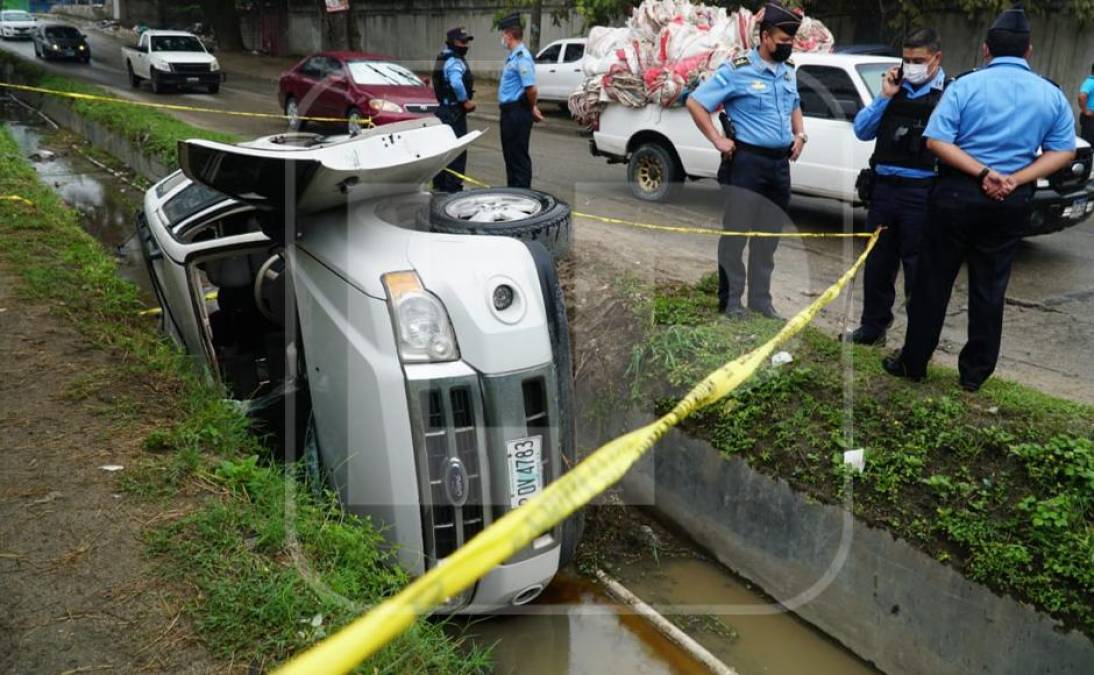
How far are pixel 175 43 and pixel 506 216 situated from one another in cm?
2676

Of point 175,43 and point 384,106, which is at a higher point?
point 175,43

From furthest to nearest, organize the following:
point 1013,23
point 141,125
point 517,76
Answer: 1. point 141,125
2. point 517,76
3. point 1013,23

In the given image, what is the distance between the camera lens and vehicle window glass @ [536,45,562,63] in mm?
21602

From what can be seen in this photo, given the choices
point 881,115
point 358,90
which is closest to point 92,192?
point 358,90

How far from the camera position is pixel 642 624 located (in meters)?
3.93

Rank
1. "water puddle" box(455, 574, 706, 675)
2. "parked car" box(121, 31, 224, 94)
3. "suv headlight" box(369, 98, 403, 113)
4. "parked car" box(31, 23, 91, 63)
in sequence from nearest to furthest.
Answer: "water puddle" box(455, 574, 706, 675)
"suv headlight" box(369, 98, 403, 113)
"parked car" box(121, 31, 224, 94)
"parked car" box(31, 23, 91, 63)

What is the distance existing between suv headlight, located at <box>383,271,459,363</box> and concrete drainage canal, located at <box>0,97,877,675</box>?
1.07 metres

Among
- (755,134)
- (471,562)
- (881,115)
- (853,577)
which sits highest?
(881,115)

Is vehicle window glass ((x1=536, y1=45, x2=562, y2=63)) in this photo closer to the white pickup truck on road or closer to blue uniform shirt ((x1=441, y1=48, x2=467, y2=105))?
the white pickup truck on road

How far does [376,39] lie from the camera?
3653cm

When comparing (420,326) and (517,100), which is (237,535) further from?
(517,100)

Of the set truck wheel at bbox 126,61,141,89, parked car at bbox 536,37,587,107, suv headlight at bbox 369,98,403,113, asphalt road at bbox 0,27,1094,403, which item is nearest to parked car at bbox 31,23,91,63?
truck wheel at bbox 126,61,141,89

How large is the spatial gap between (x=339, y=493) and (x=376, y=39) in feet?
118

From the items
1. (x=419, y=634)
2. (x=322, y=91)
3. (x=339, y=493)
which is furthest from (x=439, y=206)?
(x=322, y=91)
